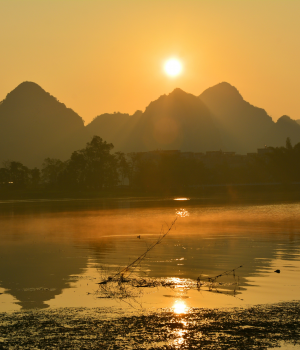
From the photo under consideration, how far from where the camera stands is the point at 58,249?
30797mm

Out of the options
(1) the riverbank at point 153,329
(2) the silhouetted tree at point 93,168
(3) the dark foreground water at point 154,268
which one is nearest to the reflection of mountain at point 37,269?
(3) the dark foreground water at point 154,268

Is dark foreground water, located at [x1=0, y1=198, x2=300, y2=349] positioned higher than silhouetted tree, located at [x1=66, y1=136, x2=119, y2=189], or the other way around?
silhouetted tree, located at [x1=66, y1=136, x2=119, y2=189]

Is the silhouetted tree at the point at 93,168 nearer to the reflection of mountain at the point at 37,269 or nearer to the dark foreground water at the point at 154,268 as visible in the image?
the dark foreground water at the point at 154,268

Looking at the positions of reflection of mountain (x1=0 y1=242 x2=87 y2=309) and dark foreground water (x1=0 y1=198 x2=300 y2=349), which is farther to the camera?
reflection of mountain (x1=0 y1=242 x2=87 y2=309)

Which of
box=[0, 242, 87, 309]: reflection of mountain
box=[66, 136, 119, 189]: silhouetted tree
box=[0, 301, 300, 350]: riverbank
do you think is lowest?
box=[0, 242, 87, 309]: reflection of mountain

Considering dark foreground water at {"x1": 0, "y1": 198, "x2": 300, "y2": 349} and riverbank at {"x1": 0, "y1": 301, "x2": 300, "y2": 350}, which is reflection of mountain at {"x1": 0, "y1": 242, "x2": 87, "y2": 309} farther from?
riverbank at {"x1": 0, "y1": 301, "x2": 300, "y2": 350}

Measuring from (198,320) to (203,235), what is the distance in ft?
79.7

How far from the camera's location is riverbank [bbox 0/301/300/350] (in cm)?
1111

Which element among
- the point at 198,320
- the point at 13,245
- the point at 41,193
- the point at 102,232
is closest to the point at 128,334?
the point at 198,320

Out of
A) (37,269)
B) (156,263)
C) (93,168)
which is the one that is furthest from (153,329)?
(93,168)

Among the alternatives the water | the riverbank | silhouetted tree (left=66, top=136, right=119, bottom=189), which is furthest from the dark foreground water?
silhouetted tree (left=66, top=136, right=119, bottom=189)

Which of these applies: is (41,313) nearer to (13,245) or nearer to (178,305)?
(178,305)

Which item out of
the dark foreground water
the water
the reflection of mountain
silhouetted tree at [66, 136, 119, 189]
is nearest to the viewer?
the dark foreground water

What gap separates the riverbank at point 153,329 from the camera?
11109 millimetres
